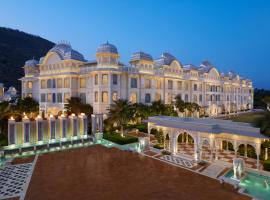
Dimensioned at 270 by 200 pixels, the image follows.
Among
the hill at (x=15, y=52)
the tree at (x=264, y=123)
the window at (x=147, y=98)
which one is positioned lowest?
the tree at (x=264, y=123)

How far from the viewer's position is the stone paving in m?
11.9

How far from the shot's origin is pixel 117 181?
43.9ft

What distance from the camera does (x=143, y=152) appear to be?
2064 centimetres

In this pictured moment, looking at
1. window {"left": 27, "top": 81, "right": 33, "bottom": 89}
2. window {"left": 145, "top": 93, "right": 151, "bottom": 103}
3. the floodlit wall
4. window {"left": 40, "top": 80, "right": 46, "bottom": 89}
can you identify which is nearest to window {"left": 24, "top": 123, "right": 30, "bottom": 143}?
the floodlit wall

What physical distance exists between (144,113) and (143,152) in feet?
33.0

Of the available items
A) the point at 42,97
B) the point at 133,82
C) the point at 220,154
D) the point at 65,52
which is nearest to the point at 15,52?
the point at 42,97

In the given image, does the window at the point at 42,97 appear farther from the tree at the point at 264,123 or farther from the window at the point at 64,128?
the tree at the point at 264,123

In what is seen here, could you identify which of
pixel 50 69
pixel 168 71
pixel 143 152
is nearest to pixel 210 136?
pixel 143 152

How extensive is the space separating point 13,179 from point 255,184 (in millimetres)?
16335

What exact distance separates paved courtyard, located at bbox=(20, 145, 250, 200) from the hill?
3011 inches

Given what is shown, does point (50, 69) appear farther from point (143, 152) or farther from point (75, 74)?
point (143, 152)

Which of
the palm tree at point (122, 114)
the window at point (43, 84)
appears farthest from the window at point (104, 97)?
the window at point (43, 84)

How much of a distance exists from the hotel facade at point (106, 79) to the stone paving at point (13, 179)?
1660 centimetres

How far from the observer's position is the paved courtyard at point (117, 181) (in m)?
11.5
